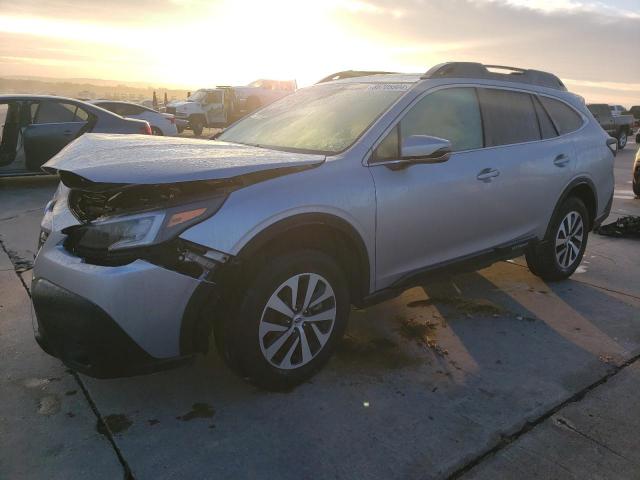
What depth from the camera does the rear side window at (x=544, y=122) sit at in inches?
176

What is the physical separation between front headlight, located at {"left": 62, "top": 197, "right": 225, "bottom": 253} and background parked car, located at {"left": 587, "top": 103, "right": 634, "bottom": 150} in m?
21.5

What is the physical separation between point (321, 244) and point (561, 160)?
2576 mm

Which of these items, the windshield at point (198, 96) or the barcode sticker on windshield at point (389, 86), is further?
the windshield at point (198, 96)

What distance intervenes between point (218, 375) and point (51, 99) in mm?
7808

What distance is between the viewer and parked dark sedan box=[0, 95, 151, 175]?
8.69 m

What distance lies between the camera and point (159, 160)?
2623 millimetres

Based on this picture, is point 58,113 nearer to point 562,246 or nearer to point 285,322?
point 285,322

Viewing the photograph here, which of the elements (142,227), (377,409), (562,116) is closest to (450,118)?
(562,116)

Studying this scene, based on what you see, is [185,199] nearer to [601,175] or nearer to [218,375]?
[218,375]

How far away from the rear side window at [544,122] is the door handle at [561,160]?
0.62 feet

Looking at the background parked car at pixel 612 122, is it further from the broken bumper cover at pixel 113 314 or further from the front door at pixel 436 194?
the broken bumper cover at pixel 113 314

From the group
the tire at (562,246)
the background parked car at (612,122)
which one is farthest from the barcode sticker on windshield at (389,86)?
the background parked car at (612,122)

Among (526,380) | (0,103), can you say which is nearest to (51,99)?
(0,103)

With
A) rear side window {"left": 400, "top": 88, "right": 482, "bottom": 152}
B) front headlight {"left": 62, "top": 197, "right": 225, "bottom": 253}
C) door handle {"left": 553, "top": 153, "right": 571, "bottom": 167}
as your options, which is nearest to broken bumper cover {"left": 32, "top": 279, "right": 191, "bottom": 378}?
front headlight {"left": 62, "top": 197, "right": 225, "bottom": 253}
